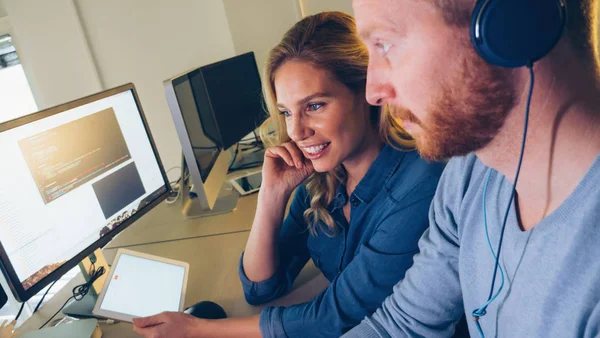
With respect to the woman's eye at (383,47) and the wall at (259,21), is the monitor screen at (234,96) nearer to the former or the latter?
the wall at (259,21)

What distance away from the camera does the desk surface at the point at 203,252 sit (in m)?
1.05

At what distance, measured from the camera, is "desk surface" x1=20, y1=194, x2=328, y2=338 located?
41.5 inches

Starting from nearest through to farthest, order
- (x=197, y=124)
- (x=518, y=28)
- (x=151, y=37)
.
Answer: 1. (x=518, y=28)
2. (x=197, y=124)
3. (x=151, y=37)

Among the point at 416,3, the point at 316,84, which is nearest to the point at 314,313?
the point at 316,84

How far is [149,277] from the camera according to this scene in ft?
3.34

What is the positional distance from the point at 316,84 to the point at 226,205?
73 centimetres

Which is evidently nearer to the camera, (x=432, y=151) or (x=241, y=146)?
(x=432, y=151)

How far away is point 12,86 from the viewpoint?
286cm

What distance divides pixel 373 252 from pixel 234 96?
120cm

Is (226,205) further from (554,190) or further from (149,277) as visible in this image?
(554,190)

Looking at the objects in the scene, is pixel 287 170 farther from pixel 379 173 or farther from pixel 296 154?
pixel 379 173

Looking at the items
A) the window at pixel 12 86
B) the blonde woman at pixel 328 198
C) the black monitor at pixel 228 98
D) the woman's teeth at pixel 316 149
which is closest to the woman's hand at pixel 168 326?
the blonde woman at pixel 328 198

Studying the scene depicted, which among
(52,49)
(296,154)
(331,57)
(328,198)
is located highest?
(52,49)

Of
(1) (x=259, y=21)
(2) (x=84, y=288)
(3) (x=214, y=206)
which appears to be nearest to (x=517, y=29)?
(2) (x=84, y=288)
